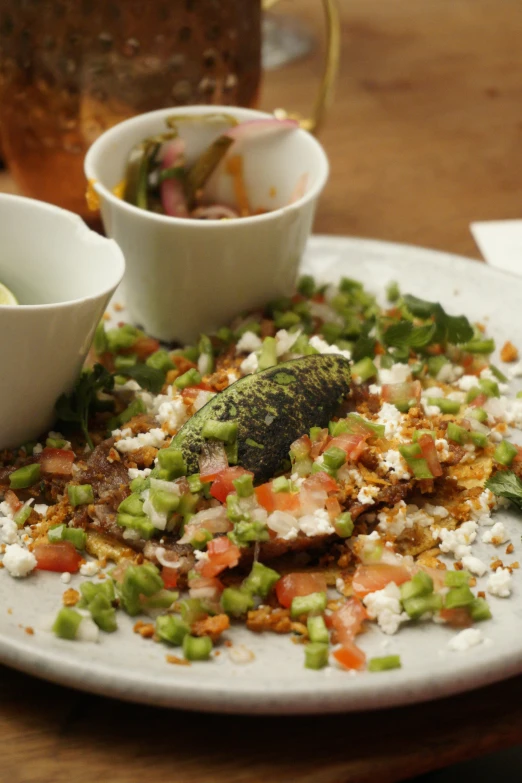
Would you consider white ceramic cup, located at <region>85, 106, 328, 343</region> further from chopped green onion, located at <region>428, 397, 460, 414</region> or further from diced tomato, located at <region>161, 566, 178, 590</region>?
diced tomato, located at <region>161, 566, 178, 590</region>

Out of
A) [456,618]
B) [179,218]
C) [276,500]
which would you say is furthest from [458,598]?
[179,218]

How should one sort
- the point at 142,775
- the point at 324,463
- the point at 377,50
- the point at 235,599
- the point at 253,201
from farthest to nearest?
the point at 377,50 → the point at 253,201 → the point at 324,463 → the point at 235,599 → the point at 142,775

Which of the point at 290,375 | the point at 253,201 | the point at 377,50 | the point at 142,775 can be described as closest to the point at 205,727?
the point at 142,775

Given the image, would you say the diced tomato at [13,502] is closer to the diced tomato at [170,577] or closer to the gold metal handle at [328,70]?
the diced tomato at [170,577]

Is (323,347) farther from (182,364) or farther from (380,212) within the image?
(380,212)

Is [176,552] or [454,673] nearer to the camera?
[454,673]

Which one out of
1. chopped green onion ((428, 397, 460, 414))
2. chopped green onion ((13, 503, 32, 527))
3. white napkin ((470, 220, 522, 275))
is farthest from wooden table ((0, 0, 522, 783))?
chopped green onion ((428, 397, 460, 414))

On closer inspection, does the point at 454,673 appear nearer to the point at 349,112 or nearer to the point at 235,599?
the point at 235,599
